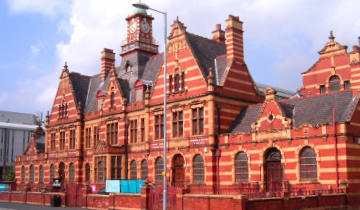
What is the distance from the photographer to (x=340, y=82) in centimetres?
4125

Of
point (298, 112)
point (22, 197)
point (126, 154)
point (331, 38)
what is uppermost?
point (331, 38)

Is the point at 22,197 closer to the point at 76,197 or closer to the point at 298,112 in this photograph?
the point at 76,197

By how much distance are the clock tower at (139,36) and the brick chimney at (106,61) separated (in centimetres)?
451

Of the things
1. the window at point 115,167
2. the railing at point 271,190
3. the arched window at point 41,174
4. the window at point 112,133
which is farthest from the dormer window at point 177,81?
the arched window at point 41,174

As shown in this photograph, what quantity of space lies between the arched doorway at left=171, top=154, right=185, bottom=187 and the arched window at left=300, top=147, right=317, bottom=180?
11.7m

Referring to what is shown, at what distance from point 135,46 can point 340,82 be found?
73.2 ft

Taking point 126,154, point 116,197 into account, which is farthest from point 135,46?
point 116,197

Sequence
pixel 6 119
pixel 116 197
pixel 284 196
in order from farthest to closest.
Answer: pixel 6 119 → pixel 116 197 → pixel 284 196

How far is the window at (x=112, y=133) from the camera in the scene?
158ft

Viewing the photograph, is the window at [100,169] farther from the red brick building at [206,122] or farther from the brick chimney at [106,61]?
the brick chimney at [106,61]

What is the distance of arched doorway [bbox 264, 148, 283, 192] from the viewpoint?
32947mm

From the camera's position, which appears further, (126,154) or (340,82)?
(126,154)

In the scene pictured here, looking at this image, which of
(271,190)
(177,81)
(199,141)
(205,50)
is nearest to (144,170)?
(199,141)

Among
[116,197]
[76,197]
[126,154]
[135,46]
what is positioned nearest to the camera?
[116,197]
